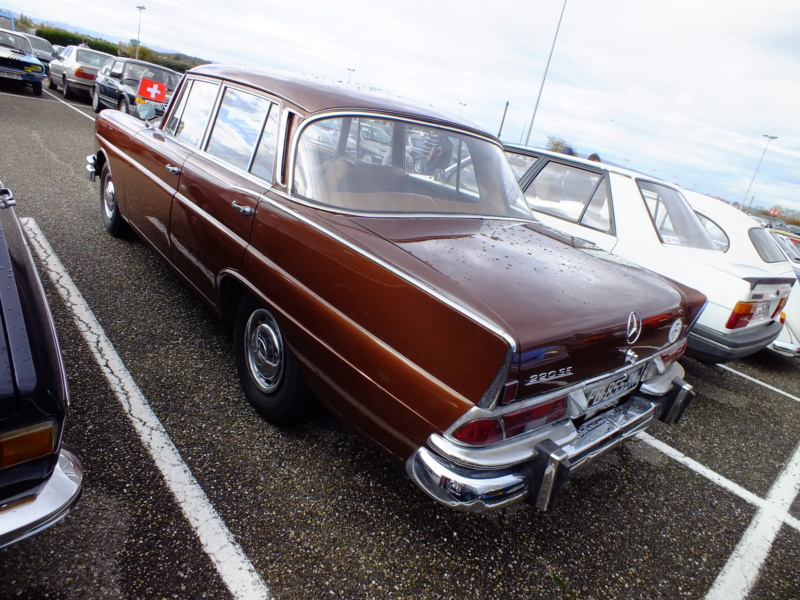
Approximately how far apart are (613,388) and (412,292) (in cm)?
103

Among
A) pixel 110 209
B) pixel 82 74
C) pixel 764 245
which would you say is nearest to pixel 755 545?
pixel 764 245

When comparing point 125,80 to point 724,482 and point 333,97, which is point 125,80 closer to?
point 333,97

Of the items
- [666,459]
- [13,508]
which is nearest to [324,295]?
[13,508]

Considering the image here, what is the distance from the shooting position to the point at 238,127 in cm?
296

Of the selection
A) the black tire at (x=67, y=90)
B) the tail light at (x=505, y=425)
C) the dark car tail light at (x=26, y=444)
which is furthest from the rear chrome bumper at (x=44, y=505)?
the black tire at (x=67, y=90)

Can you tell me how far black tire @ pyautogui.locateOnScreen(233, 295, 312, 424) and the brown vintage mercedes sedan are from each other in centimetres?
1

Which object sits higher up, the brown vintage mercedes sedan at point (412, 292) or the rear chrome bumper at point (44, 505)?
the brown vintage mercedes sedan at point (412, 292)

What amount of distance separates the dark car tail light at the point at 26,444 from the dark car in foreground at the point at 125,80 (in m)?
11.8

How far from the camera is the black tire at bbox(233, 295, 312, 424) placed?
2453 millimetres

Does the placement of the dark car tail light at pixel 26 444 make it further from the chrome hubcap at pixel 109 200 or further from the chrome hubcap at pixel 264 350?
the chrome hubcap at pixel 109 200

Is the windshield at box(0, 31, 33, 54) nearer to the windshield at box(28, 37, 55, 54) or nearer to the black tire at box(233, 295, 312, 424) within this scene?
the windshield at box(28, 37, 55, 54)

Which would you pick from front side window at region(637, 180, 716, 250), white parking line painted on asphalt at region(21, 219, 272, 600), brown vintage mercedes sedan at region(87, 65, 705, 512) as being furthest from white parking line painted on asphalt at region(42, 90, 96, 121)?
front side window at region(637, 180, 716, 250)

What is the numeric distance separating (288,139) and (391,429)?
1491 mm

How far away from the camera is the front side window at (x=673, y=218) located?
4211 mm
